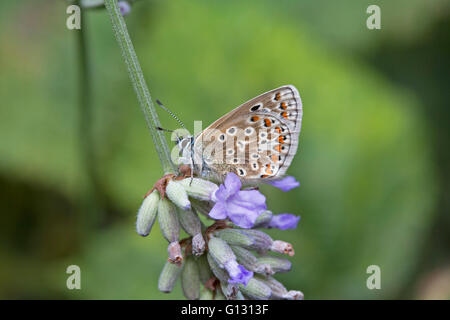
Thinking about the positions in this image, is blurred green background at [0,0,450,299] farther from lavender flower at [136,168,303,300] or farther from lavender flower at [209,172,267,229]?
lavender flower at [209,172,267,229]

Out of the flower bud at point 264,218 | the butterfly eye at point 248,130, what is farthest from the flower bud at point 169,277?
the butterfly eye at point 248,130

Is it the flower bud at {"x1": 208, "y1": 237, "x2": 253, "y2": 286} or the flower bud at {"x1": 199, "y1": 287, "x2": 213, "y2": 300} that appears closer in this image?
the flower bud at {"x1": 208, "y1": 237, "x2": 253, "y2": 286}

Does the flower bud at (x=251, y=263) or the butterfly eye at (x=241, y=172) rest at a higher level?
the butterfly eye at (x=241, y=172)

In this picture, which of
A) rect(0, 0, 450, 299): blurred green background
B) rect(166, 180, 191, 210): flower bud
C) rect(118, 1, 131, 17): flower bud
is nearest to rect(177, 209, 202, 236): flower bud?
rect(166, 180, 191, 210): flower bud

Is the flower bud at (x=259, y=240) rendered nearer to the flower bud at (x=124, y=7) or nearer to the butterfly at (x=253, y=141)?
the butterfly at (x=253, y=141)
